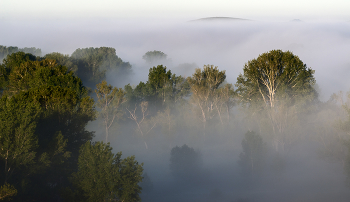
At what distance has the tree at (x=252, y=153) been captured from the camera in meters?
60.2

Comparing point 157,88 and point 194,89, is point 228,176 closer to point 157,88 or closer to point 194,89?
point 194,89

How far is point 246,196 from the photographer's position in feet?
176

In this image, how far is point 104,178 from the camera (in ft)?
93.7

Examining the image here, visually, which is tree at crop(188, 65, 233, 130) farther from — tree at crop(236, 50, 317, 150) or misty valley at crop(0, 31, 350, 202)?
tree at crop(236, 50, 317, 150)

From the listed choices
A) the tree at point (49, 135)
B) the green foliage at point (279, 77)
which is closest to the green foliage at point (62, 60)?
the tree at point (49, 135)

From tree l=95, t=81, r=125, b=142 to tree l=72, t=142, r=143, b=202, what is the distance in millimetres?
35171

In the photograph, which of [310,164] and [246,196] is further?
[310,164]

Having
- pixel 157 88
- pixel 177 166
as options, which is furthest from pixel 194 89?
pixel 177 166

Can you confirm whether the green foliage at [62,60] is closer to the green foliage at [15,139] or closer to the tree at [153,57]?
the green foliage at [15,139]

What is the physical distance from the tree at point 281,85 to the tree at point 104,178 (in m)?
42.9

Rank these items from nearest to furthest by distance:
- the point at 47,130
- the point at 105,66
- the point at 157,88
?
the point at 47,130 < the point at 157,88 < the point at 105,66

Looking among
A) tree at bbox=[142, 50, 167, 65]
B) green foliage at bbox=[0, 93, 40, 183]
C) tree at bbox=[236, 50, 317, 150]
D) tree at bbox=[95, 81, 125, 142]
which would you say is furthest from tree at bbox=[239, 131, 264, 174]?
tree at bbox=[142, 50, 167, 65]

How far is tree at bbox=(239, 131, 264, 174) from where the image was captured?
6022 centimetres

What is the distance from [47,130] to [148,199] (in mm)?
27143
